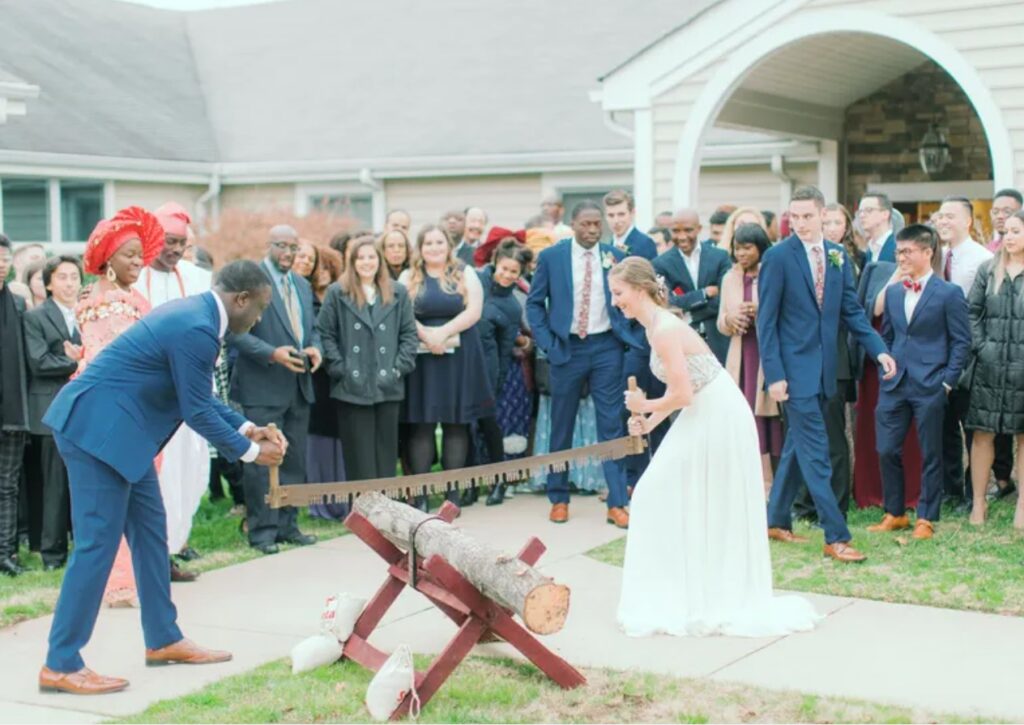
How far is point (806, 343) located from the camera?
879 centimetres

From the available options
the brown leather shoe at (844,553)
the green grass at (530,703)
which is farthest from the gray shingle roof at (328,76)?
the green grass at (530,703)

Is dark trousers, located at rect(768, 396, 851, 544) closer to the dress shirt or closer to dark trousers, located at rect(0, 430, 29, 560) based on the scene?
the dress shirt

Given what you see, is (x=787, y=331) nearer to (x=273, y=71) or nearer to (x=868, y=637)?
(x=868, y=637)

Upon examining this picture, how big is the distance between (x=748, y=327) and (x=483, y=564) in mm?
4572

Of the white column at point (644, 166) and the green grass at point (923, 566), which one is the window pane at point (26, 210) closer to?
the white column at point (644, 166)

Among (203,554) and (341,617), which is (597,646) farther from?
(203,554)

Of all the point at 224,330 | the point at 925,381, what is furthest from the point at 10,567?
the point at 925,381

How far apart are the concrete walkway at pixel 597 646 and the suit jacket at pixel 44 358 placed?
5.11ft

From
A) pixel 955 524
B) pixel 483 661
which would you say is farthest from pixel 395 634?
pixel 955 524

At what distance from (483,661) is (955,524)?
14.4 feet

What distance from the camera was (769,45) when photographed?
1340cm

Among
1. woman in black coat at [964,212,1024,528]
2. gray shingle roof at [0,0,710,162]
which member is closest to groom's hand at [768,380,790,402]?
woman in black coat at [964,212,1024,528]

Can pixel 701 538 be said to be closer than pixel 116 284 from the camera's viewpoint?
Yes

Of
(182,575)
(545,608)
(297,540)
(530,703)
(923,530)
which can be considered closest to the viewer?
(545,608)
